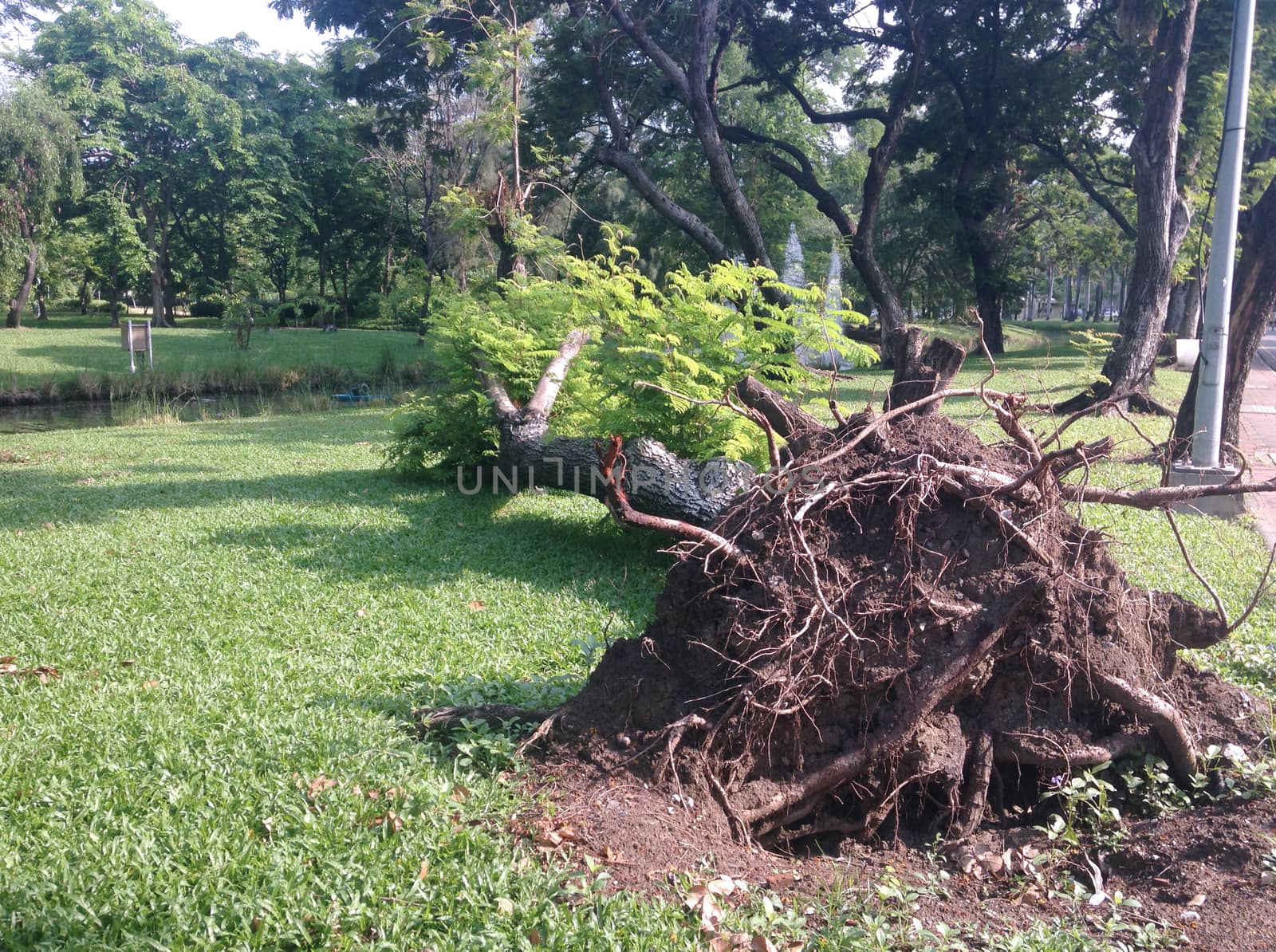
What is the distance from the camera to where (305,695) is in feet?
15.6

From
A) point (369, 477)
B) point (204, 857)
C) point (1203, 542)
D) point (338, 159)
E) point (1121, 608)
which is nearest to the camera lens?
point (204, 857)

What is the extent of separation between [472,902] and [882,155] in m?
21.1

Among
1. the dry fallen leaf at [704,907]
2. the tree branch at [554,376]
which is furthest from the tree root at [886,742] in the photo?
the tree branch at [554,376]

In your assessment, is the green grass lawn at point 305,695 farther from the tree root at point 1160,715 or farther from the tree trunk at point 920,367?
the tree trunk at point 920,367

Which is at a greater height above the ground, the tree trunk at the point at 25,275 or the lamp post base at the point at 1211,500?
the tree trunk at the point at 25,275

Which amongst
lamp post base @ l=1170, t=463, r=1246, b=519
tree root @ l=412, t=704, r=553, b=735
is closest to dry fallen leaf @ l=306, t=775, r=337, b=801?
tree root @ l=412, t=704, r=553, b=735

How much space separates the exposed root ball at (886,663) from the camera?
151 inches

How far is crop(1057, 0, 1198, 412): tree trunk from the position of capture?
14859 millimetres

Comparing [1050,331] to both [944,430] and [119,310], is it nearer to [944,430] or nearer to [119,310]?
[119,310]

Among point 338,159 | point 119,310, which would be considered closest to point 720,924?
point 338,159

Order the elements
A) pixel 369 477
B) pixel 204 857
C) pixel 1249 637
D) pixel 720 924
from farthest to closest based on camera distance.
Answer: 1. pixel 369 477
2. pixel 1249 637
3. pixel 204 857
4. pixel 720 924

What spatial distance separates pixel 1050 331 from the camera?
2188 inches

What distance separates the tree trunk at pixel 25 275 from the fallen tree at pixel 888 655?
33007mm

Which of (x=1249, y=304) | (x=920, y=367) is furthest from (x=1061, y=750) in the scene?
(x=1249, y=304)
